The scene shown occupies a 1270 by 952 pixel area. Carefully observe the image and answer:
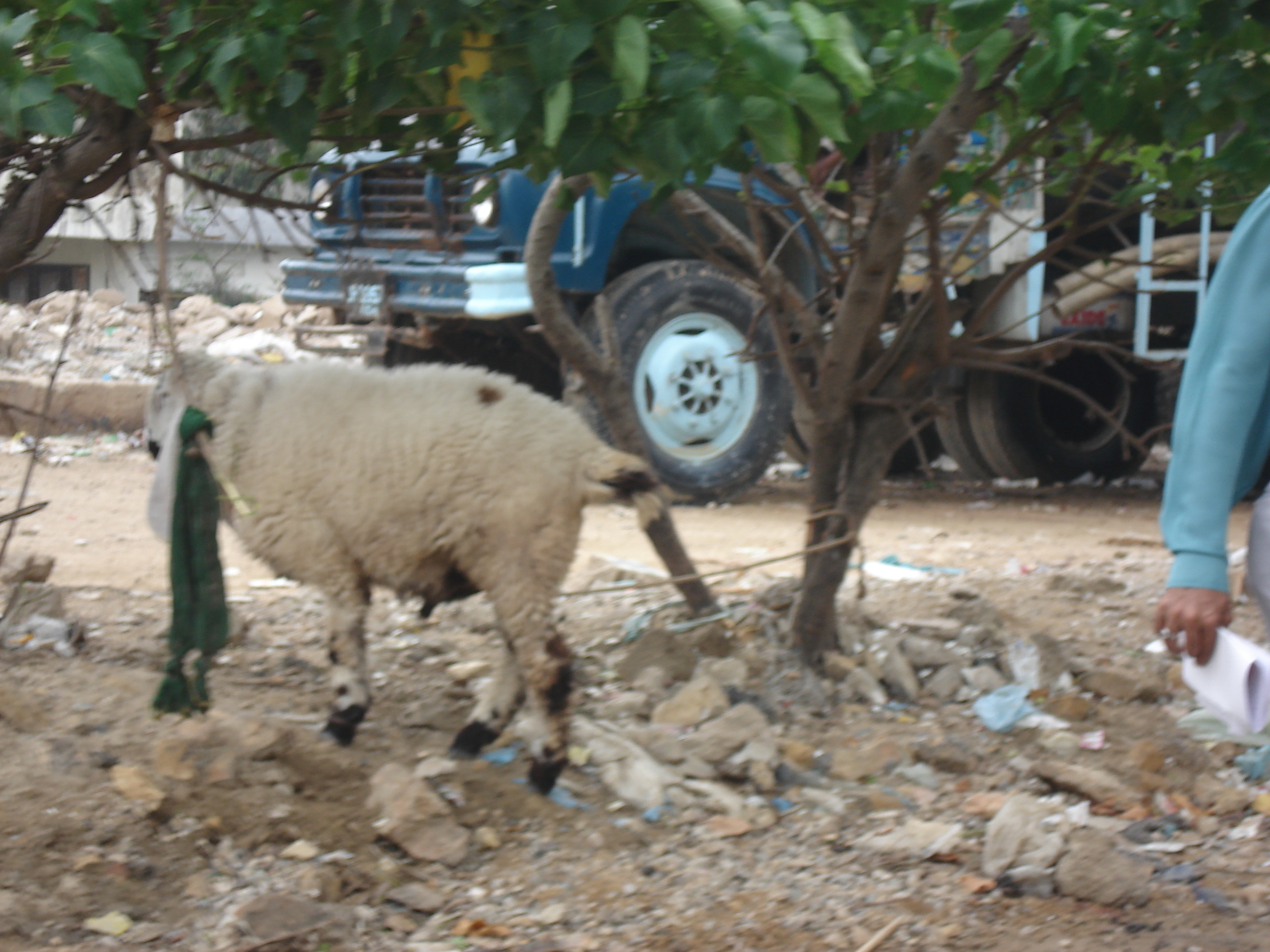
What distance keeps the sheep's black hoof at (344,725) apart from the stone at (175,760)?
528 millimetres

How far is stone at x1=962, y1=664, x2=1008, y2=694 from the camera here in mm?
4781

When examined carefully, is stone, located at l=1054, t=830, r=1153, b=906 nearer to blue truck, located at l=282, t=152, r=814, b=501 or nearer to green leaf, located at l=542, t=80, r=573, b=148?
green leaf, located at l=542, t=80, r=573, b=148

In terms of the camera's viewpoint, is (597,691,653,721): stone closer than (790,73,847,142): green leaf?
No

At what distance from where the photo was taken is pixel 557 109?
2236mm

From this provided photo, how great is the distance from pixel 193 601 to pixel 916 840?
227 cm

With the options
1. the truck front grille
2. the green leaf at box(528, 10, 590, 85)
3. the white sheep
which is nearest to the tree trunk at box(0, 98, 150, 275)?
the white sheep

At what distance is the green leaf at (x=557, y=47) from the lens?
2.20 m

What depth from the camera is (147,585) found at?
5.85 metres

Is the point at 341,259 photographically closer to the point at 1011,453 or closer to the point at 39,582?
the point at 39,582

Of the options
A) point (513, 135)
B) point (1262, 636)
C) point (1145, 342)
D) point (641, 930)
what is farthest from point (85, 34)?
point (1145, 342)

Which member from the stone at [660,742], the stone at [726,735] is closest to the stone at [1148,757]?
the stone at [726,735]

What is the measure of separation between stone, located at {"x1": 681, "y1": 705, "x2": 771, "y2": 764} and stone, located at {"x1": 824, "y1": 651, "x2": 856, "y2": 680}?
0.56 meters

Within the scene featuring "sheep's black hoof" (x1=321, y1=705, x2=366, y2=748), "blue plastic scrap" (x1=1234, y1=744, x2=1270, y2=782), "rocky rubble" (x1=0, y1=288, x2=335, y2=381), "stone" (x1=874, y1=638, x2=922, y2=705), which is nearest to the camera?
"sheep's black hoof" (x1=321, y1=705, x2=366, y2=748)

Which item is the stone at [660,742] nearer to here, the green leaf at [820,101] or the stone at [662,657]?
the stone at [662,657]
